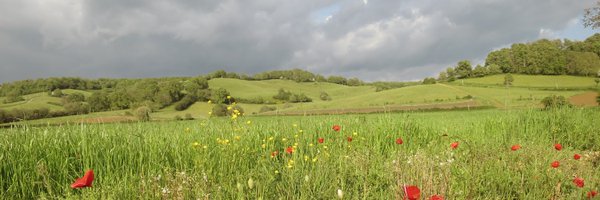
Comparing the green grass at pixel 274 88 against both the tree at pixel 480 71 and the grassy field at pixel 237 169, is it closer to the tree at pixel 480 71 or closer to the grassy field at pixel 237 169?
the tree at pixel 480 71

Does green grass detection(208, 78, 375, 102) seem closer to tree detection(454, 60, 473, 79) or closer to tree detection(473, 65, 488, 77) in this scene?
tree detection(454, 60, 473, 79)

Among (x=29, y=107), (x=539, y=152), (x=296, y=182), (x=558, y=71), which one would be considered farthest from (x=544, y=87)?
(x=29, y=107)

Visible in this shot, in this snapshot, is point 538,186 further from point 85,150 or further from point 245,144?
point 85,150

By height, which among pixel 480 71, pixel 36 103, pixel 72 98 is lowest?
pixel 36 103

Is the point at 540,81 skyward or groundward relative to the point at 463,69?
groundward

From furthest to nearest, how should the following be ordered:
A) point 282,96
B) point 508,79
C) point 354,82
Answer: point 354,82, point 282,96, point 508,79

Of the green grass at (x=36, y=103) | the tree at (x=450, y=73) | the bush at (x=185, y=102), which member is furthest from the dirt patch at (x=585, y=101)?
the green grass at (x=36, y=103)

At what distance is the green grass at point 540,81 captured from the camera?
75375mm

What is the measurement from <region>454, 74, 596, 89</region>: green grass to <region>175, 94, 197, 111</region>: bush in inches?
2822

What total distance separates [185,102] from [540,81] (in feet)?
291

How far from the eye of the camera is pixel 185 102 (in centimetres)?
9556

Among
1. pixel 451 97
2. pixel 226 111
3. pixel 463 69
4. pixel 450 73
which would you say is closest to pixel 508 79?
pixel 463 69

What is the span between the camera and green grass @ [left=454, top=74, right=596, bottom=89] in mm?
75375

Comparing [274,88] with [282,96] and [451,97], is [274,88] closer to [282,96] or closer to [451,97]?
[282,96]
